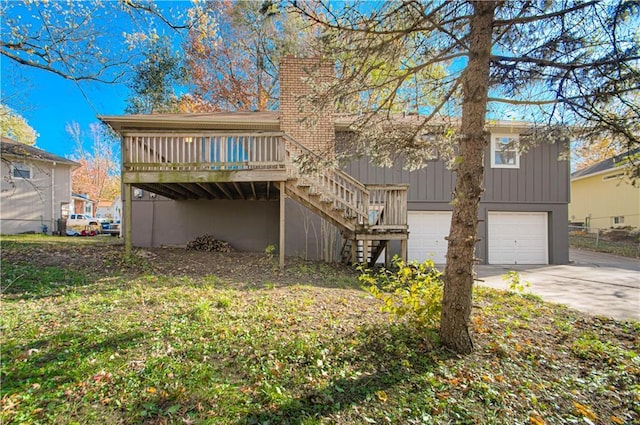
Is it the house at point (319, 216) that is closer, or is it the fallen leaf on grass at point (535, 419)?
the fallen leaf on grass at point (535, 419)

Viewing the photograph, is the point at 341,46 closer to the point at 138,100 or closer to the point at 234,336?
the point at 234,336

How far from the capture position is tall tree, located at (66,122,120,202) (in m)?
30.2

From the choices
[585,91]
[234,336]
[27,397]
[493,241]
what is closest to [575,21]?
[585,91]

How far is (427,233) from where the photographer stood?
10375 millimetres

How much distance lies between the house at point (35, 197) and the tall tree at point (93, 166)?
507 inches

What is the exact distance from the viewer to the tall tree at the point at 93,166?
3020cm

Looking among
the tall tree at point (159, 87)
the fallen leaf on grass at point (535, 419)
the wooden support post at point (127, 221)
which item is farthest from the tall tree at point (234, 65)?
the fallen leaf on grass at point (535, 419)

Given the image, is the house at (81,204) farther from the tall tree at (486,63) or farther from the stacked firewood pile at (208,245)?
the tall tree at (486,63)

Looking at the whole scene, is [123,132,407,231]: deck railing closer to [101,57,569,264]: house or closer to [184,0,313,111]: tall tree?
[101,57,569,264]: house

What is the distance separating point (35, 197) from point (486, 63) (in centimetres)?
2117

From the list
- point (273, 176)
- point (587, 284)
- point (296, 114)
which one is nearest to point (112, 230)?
point (296, 114)

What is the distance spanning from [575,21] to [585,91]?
725 mm

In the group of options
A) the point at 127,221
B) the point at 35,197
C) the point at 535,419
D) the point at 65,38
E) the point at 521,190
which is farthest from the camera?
the point at 35,197

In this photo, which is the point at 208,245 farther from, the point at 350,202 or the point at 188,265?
the point at 350,202
